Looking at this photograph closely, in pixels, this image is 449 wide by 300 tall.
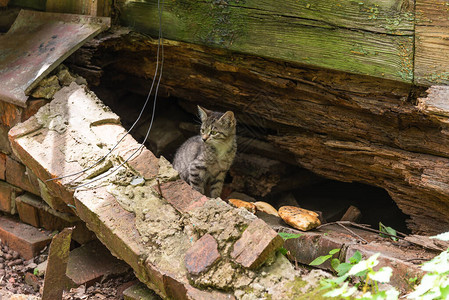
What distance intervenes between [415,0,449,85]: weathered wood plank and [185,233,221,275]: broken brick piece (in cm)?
200

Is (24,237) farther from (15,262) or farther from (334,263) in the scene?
(334,263)

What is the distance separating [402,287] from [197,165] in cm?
272

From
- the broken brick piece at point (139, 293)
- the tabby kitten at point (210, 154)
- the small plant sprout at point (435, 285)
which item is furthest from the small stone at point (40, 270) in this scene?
the small plant sprout at point (435, 285)

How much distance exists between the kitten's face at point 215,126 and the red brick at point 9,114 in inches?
71.9

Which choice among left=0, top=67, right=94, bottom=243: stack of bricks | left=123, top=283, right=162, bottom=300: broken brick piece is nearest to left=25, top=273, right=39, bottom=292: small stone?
left=0, top=67, right=94, bottom=243: stack of bricks

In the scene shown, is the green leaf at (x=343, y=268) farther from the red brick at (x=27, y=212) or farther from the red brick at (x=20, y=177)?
the red brick at (x=27, y=212)

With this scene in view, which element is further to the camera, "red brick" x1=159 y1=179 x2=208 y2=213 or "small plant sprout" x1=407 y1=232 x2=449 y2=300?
"red brick" x1=159 y1=179 x2=208 y2=213

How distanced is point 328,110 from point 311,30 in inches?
31.9

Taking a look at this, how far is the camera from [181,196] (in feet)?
12.0

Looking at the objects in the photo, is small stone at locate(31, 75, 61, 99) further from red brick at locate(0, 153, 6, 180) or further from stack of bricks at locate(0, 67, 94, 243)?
red brick at locate(0, 153, 6, 180)

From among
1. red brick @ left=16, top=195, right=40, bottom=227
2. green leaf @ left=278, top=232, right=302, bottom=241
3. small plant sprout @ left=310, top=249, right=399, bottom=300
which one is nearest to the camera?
small plant sprout @ left=310, top=249, right=399, bottom=300

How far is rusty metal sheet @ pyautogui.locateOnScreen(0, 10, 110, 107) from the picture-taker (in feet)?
14.6

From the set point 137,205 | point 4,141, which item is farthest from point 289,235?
point 4,141

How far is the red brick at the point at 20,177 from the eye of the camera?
466 centimetres
